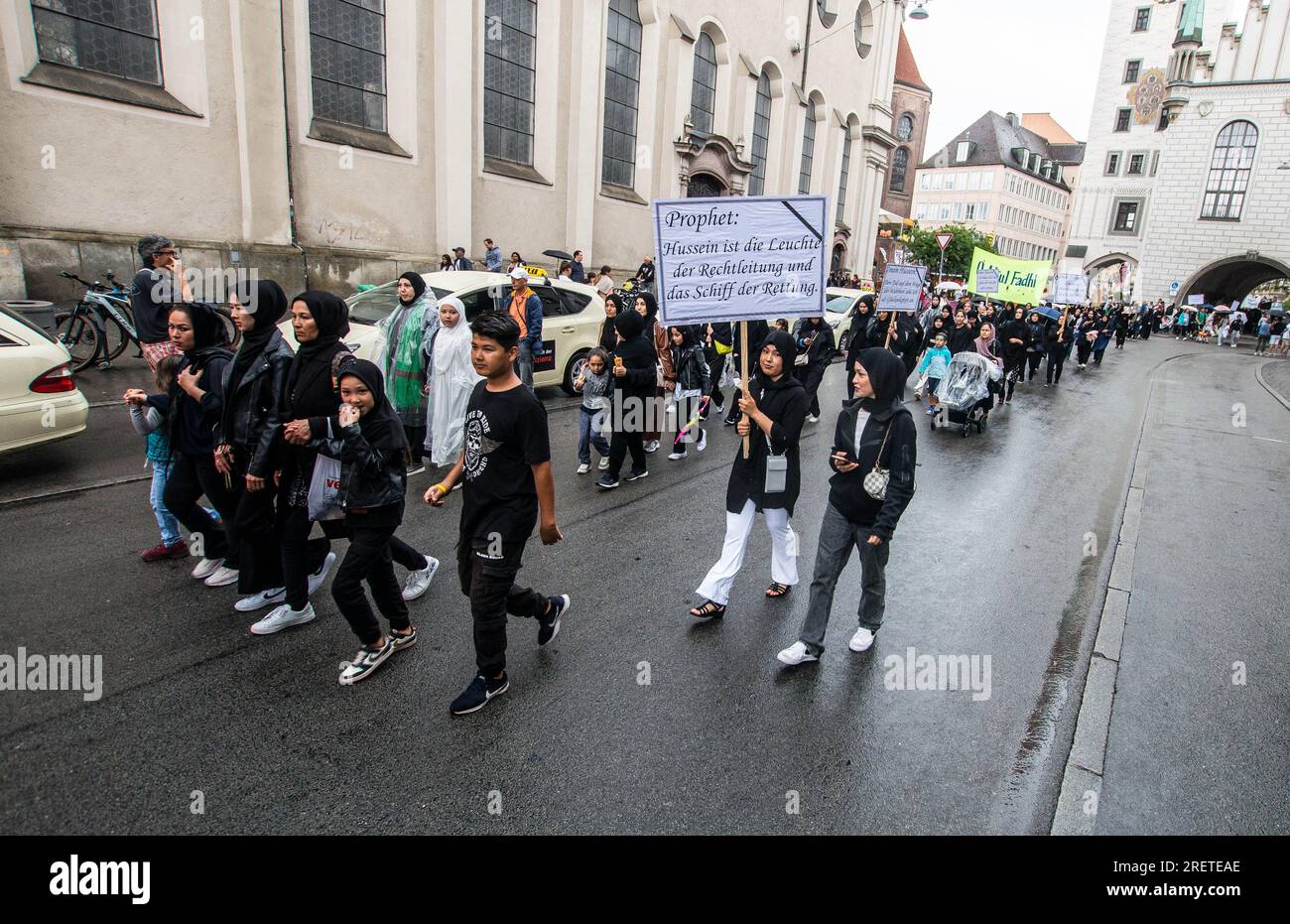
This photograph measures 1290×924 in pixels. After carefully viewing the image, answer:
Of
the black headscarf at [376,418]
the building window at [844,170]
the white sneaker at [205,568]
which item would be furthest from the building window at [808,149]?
the black headscarf at [376,418]

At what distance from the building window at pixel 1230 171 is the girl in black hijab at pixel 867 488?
5745 cm

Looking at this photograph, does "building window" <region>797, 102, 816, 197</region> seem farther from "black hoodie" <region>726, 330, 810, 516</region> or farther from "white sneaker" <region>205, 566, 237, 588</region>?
"white sneaker" <region>205, 566, 237, 588</region>

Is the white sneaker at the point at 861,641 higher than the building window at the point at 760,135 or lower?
lower

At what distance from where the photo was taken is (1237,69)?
46.6 meters

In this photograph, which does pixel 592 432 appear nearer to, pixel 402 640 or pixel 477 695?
pixel 402 640

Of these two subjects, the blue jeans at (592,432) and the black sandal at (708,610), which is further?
the blue jeans at (592,432)

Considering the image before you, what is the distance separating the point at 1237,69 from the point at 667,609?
203ft

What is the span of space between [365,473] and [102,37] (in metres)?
13.0

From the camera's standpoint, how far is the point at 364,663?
380 centimetres

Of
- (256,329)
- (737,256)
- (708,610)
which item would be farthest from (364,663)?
(737,256)

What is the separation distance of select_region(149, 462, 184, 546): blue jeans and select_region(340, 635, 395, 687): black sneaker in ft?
6.33

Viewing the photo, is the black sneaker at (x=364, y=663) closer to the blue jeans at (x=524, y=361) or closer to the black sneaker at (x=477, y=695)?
the black sneaker at (x=477, y=695)

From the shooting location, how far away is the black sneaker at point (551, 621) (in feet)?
13.7
